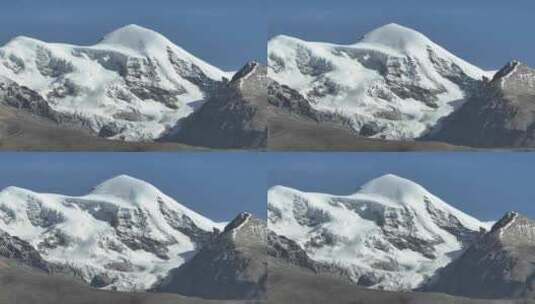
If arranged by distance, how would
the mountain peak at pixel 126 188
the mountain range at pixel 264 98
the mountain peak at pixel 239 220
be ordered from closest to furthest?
the mountain peak at pixel 126 188, the mountain peak at pixel 239 220, the mountain range at pixel 264 98

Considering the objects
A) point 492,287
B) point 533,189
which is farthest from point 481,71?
point 492,287

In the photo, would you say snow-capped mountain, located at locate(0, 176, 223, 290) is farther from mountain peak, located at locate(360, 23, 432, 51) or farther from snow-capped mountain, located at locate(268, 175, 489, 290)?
mountain peak, located at locate(360, 23, 432, 51)

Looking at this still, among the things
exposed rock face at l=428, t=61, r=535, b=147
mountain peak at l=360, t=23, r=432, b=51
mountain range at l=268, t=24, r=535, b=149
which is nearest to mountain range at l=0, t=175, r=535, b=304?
mountain range at l=268, t=24, r=535, b=149

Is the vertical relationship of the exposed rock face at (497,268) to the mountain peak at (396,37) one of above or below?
below

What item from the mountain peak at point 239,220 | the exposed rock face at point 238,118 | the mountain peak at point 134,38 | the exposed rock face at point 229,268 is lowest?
the exposed rock face at point 229,268

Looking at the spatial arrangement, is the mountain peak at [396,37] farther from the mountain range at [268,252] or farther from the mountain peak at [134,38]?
the mountain peak at [134,38]

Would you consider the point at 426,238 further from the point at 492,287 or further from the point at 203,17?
the point at 203,17

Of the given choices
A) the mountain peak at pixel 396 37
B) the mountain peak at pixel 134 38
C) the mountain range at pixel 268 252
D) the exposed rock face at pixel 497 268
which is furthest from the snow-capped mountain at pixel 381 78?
the exposed rock face at pixel 497 268
